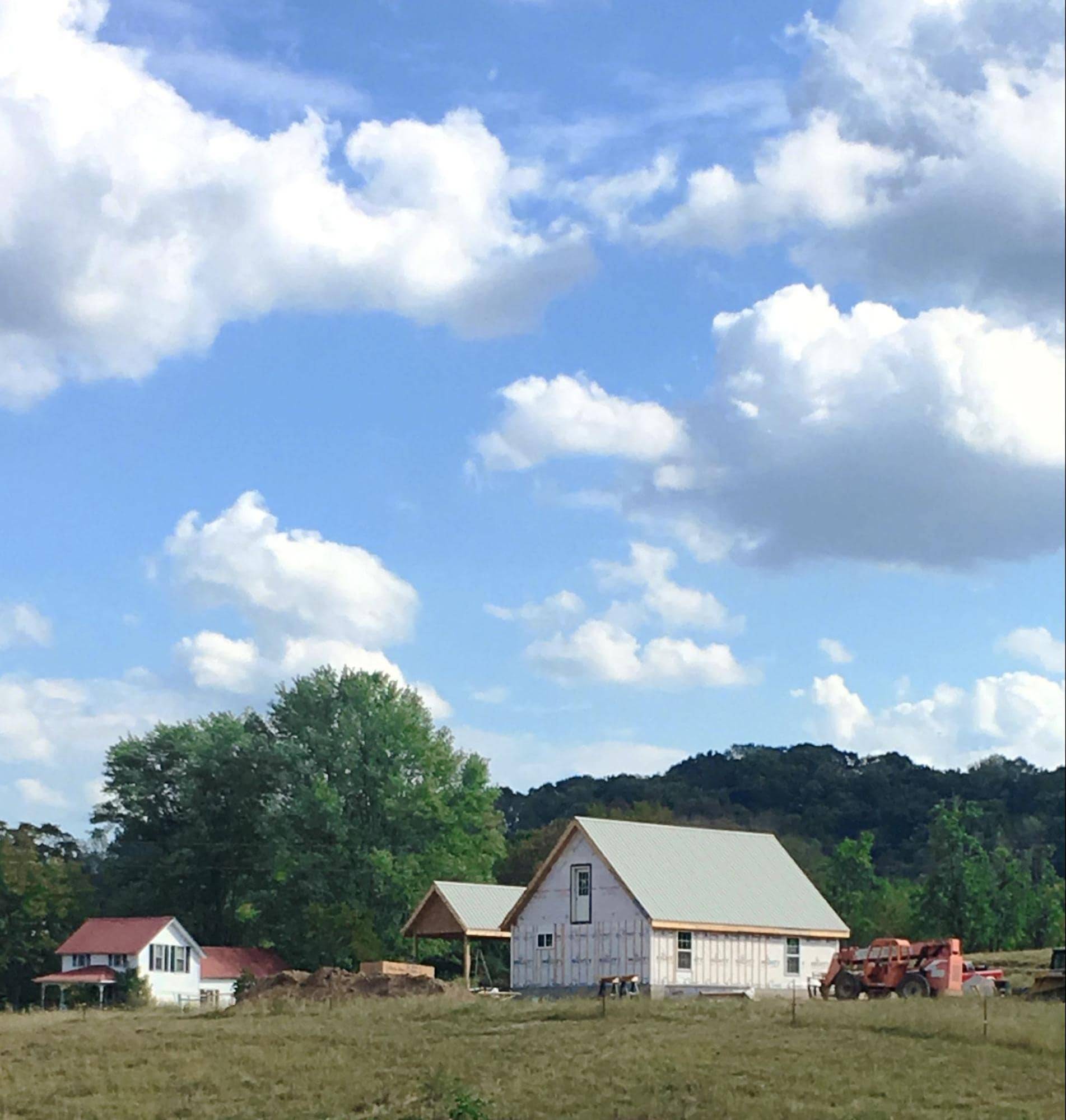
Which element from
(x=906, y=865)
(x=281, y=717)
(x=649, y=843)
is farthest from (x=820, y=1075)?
(x=906, y=865)

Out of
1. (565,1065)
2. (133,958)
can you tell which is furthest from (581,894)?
(133,958)

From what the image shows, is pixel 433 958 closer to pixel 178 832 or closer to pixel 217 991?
pixel 217 991

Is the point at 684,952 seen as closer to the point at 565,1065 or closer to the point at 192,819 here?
the point at 565,1065

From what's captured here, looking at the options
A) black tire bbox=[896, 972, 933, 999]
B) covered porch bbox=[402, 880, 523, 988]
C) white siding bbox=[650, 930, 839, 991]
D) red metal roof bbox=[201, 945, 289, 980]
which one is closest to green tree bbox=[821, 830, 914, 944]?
white siding bbox=[650, 930, 839, 991]

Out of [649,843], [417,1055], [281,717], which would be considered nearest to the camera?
[417,1055]

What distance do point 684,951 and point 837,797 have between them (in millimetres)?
96041

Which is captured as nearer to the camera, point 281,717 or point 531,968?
point 531,968

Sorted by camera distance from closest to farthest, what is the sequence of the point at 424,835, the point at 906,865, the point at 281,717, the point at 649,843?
the point at 649,843 → the point at 424,835 → the point at 281,717 → the point at 906,865

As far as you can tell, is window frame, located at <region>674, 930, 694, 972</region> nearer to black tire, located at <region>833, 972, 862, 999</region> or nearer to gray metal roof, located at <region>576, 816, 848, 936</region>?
gray metal roof, located at <region>576, 816, 848, 936</region>

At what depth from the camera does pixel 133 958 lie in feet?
241

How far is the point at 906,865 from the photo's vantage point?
125 meters

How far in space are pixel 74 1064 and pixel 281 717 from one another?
4679cm

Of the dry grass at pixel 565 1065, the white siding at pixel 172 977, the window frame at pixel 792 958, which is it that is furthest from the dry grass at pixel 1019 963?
the white siding at pixel 172 977

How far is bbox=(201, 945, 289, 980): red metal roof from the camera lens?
76.3 meters
